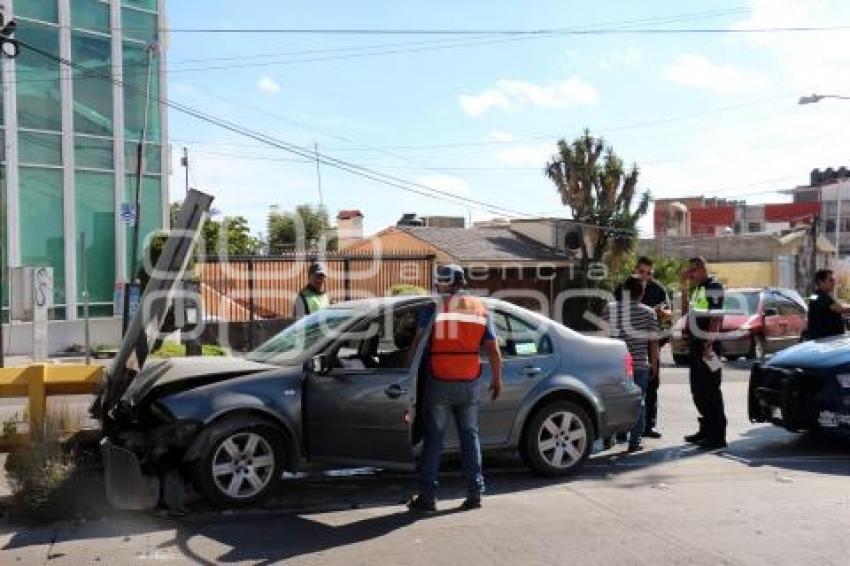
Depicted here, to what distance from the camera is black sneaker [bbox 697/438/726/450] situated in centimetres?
892

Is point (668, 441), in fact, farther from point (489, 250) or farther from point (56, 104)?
point (489, 250)

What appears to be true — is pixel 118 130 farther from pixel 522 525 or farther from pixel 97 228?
pixel 522 525

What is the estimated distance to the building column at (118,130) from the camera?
2297 centimetres

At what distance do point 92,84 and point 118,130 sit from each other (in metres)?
1.22

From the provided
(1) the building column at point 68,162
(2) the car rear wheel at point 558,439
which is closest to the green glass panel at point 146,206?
(1) the building column at point 68,162

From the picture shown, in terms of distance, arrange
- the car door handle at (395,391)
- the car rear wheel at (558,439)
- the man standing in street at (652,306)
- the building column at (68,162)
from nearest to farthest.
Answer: the car door handle at (395,391)
the car rear wheel at (558,439)
the man standing in street at (652,306)
the building column at (68,162)

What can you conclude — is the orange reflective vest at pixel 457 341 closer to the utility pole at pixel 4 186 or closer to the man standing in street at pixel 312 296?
the man standing in street at pixel 312 296

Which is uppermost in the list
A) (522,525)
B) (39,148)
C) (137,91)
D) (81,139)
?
(137,91)

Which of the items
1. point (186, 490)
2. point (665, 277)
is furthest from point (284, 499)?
point (665, 277)

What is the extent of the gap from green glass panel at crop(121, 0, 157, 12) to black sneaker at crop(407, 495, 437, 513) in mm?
20120

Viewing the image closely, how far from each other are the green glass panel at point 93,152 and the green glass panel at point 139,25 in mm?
2756

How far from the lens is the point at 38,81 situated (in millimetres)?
21547

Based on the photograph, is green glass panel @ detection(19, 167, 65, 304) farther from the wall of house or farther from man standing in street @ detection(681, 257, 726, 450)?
the wall of house

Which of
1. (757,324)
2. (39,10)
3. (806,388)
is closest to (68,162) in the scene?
(39,10)
